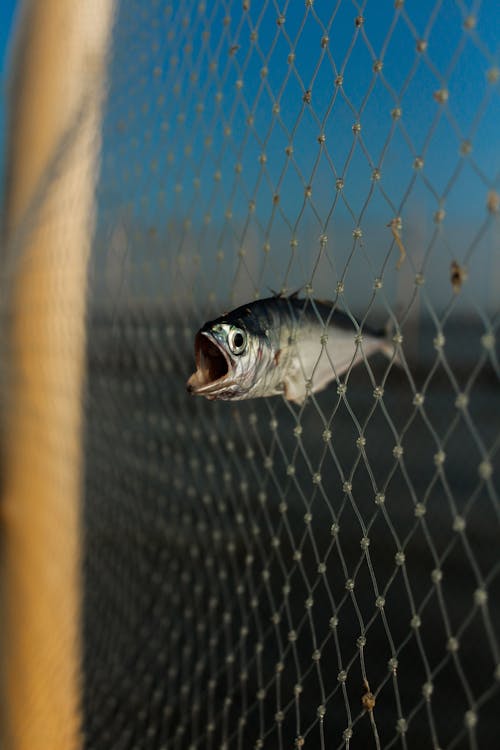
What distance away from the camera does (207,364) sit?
62 cm

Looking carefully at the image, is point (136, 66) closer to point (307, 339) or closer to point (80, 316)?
point (80, 316)

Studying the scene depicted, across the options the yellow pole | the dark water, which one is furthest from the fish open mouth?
the yellow pole

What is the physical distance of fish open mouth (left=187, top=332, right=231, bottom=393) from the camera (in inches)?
23.8

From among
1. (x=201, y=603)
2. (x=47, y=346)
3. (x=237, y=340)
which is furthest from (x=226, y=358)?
(x=201, y=603)

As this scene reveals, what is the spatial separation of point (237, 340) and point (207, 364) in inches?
1.3

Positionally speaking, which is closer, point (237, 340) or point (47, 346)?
point (237, 340)

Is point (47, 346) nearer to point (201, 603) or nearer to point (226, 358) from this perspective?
point (201, 603)

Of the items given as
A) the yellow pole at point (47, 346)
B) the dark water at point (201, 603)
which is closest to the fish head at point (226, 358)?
the dark water at point (201, 603)

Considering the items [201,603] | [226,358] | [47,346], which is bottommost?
[201,603]

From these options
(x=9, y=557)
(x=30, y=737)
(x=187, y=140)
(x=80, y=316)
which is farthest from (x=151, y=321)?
(x=30, y=737)

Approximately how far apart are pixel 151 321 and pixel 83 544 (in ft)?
2.01

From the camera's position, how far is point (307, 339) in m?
0.73

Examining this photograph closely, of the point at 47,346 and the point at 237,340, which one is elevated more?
the point at 47,346

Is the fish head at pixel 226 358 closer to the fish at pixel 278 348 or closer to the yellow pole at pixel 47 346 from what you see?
the fish at pixel 278 348
